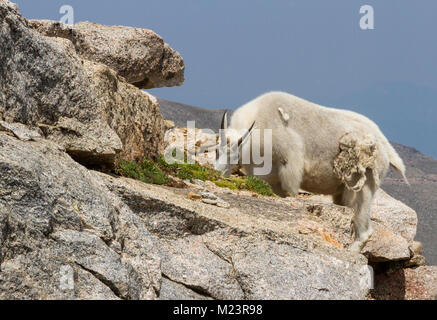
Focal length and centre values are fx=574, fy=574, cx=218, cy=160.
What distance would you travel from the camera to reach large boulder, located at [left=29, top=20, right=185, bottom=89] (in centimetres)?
1155

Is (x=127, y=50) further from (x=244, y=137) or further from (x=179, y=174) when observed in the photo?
(x=179, y=174)

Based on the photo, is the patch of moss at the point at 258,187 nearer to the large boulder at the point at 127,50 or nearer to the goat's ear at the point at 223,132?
the goat's ear at the point at 223,132

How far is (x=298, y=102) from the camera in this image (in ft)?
39.3

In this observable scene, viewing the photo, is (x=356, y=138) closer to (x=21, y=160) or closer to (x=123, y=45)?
(x=123, y=45)

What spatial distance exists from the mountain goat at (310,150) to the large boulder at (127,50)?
8.38ft

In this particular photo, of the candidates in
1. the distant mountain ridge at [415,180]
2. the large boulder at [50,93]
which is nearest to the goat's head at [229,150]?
the large boulder at [50,93]

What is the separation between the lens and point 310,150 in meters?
11.7

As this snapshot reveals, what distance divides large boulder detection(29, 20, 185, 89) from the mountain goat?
2.55 metres

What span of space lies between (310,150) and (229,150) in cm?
178

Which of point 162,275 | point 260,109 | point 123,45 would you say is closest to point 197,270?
point 162,275

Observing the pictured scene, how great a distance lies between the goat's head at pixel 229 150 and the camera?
36.4 ft

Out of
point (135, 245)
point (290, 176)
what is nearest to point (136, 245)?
point (135, 245)
